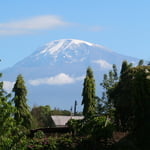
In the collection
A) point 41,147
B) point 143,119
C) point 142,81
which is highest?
point 142,81

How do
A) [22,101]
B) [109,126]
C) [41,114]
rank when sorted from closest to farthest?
[109,126], [22,101], [41,114]

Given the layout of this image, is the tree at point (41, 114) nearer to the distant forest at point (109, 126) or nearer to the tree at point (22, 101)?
the tree at point (22, 101)

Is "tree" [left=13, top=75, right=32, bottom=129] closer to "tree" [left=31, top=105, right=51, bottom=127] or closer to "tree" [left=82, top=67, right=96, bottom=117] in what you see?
"tree" [left=82, top=67, right=96, bottom=117]

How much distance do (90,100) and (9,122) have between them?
37762 mm

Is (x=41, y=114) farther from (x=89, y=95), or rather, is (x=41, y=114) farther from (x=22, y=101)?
(x=22, y=101)

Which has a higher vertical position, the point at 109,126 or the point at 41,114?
the point at 109,126

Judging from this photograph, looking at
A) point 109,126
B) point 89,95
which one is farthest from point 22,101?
point 109,126

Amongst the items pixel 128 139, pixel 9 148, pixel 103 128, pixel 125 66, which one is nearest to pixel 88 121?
pixel 103 128

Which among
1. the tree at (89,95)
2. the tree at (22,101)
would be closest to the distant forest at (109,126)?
the tree at (22,101)

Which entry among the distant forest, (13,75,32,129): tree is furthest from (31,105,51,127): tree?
the distant forest

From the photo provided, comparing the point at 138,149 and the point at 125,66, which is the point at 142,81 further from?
the point at 125,66

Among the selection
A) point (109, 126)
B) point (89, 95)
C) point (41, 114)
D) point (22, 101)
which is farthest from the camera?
point (41, 114)

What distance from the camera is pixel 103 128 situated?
30.0 meters

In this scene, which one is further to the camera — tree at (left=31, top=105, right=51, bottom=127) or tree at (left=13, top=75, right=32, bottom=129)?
tree at (left=31, top=105, right=51, bottom=127)
